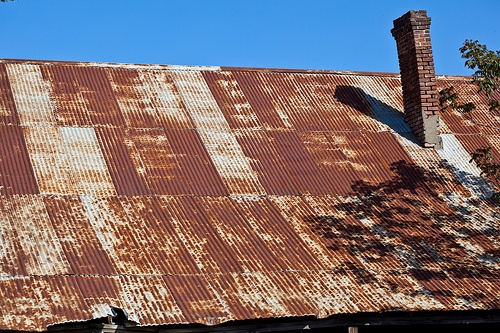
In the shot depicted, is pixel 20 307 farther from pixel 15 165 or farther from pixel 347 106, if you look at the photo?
pixel 347 106

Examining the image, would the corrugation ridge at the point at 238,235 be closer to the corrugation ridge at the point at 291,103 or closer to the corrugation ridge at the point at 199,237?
the corrugation ridge at the point at 199,237

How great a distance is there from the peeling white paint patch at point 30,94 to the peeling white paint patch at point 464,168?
8.21 meters

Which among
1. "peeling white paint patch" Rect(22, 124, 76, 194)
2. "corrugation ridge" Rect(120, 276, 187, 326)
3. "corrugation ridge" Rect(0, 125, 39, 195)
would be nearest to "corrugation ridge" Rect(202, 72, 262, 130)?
"peeling white paint patch" Rect(22, 124, 76, 194)

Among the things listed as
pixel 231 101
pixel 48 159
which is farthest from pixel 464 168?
pixel 48 159

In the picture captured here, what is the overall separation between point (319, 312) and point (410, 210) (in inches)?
171

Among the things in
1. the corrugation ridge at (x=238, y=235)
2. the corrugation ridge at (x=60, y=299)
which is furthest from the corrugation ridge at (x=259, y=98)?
the corrugation ridge at (x=60, y=299)

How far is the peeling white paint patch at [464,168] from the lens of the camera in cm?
1823

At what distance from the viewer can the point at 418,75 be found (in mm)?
20344

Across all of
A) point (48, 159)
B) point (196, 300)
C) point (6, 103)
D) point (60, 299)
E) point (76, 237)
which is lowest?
point (196, 300)

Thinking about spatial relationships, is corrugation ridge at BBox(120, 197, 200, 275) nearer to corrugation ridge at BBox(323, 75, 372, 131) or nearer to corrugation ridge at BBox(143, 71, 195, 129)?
corrugation ridge at BBox(143, 71, 195, 129)

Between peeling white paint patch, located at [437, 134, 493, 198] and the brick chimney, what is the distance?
32cm

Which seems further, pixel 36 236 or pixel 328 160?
pixel 328 160

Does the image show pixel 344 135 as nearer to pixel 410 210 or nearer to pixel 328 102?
pixel 328 102

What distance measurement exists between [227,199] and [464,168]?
221 inches
